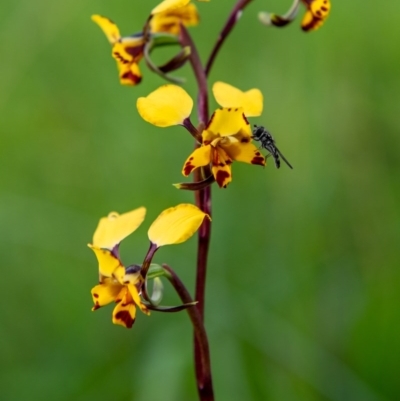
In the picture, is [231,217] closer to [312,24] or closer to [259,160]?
[312,24]

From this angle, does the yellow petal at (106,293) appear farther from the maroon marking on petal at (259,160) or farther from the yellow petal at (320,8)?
the yellow petal at (320,8)

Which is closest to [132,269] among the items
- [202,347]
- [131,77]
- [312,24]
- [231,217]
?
[202,347]

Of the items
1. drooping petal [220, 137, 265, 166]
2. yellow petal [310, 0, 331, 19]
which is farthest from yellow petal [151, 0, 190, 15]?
yellow petal [310, 0, 331, 19]

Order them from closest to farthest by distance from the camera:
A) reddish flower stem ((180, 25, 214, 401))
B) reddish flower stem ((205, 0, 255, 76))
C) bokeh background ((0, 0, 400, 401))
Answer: reddish flower stem ((180, 25, 214, 401)) → reddish flower stem ((205, 0, 255, 76)) → bokeh background ((0, 0, 400, 401))

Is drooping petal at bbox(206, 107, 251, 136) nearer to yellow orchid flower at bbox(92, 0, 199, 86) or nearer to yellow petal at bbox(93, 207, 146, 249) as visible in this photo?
yellow petal at bbox(93, 207, 146, 249)

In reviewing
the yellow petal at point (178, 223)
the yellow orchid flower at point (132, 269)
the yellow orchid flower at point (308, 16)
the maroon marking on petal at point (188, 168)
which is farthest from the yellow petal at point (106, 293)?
the yellow orchid flower at point (308, 16)

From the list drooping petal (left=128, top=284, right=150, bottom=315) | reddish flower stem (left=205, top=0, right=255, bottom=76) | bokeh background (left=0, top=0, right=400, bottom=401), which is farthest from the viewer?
bokeh background (left=0, top=0, right=400, bottom=401)
